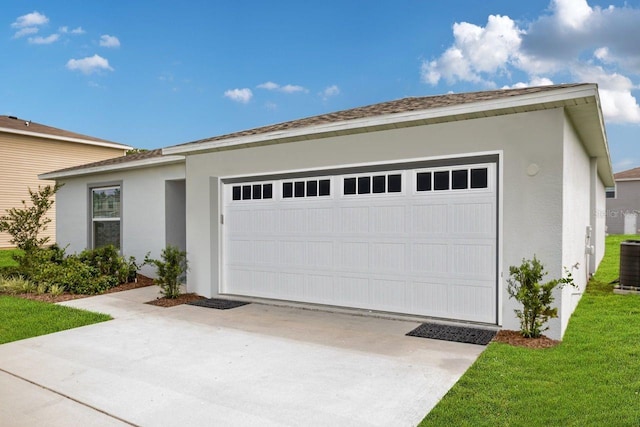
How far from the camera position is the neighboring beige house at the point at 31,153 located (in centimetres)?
1883

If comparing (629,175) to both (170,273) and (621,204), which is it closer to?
(621,204)

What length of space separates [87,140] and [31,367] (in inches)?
773

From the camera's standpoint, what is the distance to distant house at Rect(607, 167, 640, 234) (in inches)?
1180

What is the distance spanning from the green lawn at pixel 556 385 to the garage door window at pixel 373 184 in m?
2.63

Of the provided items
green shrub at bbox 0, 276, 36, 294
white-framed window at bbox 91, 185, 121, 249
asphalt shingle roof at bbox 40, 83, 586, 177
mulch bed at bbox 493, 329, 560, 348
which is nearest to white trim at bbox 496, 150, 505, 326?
mulch bed at bbox 493, 329, 560, 348

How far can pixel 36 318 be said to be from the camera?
6.83 m

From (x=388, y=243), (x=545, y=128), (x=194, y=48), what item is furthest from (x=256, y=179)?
(x=194, y=48)

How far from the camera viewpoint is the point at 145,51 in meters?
17.6

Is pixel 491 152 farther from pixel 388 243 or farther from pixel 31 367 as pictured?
pixel 31 367

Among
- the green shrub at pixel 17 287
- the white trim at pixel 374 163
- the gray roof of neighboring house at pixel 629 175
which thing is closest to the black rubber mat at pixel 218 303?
the white trim at pixel 374 163

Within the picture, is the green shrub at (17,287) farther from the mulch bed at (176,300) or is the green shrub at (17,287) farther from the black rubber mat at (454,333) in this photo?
the black rubber mat at (454,333)

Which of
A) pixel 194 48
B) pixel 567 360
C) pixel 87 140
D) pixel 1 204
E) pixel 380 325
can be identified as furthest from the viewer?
pixel 87 140

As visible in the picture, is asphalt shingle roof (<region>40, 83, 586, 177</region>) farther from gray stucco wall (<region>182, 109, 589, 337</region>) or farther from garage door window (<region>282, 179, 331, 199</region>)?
garage door window (<region>282, 179, 331, 199</region>)

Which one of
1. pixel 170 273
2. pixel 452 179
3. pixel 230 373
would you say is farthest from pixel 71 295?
pixel 452 179
